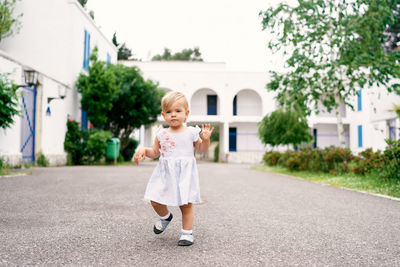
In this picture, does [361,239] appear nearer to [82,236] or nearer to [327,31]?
[82,236]

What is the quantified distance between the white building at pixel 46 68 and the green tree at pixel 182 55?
3177 cm

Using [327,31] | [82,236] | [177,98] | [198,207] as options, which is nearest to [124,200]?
[198,207]

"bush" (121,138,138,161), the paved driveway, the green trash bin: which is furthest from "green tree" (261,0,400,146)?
"bush" (121,138,138,161)

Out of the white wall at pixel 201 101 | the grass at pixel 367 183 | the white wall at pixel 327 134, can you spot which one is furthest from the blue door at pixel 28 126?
the white wall at pixel 327 134

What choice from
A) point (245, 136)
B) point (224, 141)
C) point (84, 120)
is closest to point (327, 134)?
point (245, 136)

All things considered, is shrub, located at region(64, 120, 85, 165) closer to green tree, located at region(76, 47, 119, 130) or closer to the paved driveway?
green tree, located at region(76, 47, 119, 130)

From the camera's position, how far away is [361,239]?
3293 millimetres

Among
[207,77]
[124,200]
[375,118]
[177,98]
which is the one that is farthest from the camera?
[207,77]

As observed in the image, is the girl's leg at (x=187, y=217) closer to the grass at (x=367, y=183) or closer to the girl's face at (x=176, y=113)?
the girl's face at (x=176, y=113)

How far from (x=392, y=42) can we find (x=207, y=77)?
16.7 m

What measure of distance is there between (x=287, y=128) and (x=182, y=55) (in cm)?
3452

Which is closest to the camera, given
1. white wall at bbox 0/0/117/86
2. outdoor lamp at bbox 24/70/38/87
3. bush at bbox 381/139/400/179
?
bush at bbox 381/139/400/179

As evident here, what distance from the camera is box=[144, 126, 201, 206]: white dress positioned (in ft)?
10.3

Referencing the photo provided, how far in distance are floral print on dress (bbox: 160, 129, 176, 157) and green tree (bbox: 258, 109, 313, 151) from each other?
13709 millimetres
